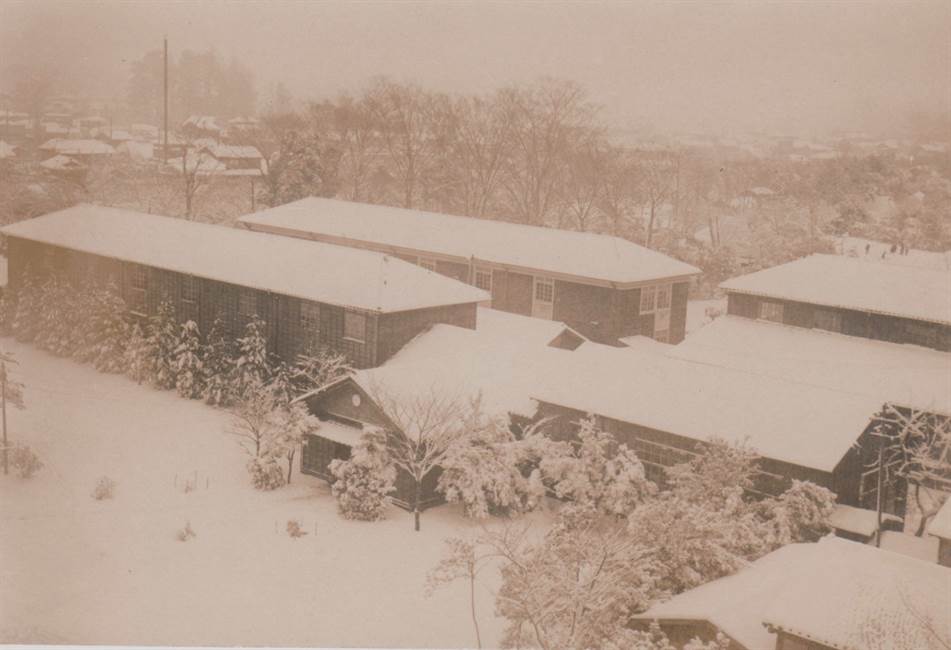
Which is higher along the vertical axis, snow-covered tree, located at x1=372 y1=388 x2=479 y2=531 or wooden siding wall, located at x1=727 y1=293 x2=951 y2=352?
wooden siding wall, located at x1=727 y1=293 x2=951 y2=352

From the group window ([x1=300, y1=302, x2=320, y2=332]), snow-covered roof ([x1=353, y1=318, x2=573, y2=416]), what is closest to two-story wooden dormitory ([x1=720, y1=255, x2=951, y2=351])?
snow-covered roof ([x1=353, y1=318, x2=573, y2=416])

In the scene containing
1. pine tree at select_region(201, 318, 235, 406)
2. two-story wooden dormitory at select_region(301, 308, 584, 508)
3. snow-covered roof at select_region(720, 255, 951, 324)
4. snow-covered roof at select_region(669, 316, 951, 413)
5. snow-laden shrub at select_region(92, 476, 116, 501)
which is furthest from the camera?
pine tree at select_region(201, 318, 235, 406)

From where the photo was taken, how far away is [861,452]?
46.7 feet

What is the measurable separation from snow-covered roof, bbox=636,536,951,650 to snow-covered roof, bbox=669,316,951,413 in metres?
4.00

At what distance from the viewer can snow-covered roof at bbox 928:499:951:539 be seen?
11.7m

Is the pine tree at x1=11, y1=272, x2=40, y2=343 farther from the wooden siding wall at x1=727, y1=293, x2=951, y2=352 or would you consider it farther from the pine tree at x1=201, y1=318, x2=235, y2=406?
the wooden siding wall at x1=727, y1=293, x2=951, y2=352

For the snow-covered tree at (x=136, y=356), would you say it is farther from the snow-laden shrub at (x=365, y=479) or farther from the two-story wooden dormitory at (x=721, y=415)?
the two-story wooden dormitory at (x=721, y=415)

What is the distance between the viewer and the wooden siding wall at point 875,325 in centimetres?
1592

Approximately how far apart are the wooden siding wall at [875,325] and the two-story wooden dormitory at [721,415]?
206 cm

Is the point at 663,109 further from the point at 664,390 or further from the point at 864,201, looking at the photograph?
the point at 864,201

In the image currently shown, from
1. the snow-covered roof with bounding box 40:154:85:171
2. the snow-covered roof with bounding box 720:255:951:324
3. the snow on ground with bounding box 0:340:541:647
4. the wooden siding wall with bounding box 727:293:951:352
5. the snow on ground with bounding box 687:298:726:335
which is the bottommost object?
the snow on ground with bounding box 0:340:541:647

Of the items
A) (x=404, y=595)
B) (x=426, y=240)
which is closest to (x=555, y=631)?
(x=404, y=595)

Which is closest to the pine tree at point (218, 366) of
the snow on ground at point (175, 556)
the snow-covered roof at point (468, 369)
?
the snow on ground at point (175, 556)

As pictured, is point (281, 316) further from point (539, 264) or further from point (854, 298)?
point (854, 298)
